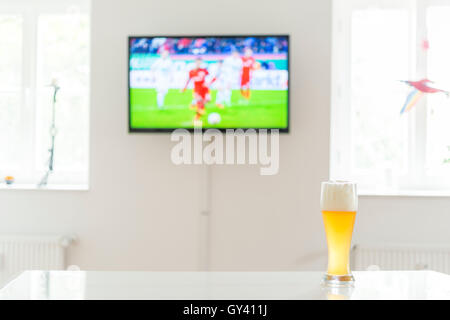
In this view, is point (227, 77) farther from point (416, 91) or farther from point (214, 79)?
point (416, 91)

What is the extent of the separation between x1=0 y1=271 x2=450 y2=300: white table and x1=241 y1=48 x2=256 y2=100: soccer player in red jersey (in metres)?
1.95

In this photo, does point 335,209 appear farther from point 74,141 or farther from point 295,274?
point 74,141

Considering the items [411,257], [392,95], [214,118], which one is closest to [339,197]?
[214,118]

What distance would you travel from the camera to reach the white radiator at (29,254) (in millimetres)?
3449

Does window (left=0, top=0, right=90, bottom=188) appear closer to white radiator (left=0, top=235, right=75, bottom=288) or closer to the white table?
white radiator (left=0, top=235, right=75, bottom=288)

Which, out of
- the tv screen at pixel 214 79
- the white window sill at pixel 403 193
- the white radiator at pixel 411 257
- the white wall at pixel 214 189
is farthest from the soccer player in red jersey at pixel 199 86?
the white radiator at pixel 411 257

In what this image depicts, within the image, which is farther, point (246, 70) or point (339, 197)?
point (246, 70)

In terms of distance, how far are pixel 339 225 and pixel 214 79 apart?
6.93 feet

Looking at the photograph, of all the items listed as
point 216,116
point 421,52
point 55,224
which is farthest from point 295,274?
point 421,52

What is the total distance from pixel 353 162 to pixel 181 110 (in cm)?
121

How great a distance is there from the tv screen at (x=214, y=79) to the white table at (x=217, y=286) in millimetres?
1927

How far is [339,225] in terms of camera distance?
4.25ft

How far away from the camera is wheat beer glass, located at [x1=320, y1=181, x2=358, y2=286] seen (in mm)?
1296

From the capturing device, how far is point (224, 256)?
136 inches
